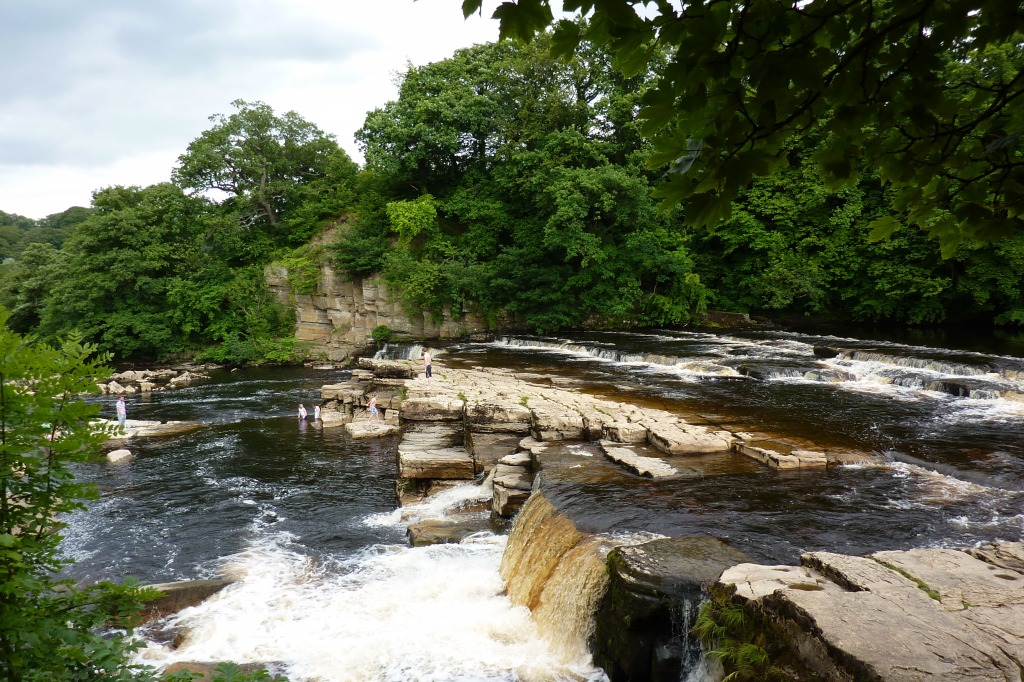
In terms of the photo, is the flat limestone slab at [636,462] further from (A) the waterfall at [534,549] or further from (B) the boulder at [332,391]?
(B) the boulder at [332,391]

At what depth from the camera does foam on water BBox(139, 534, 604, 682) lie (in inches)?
231

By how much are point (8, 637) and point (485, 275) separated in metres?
26.2

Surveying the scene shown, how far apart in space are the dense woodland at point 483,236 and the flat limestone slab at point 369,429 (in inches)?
530

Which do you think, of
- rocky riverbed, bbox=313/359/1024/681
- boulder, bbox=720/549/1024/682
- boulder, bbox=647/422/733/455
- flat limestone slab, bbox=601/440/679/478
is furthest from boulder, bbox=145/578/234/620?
boulder, bbox=647/422/733/455

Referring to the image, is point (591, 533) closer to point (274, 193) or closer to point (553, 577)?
point (553, 577)

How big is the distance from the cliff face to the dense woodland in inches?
27.2

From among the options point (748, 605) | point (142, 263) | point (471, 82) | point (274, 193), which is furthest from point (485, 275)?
point (748, 605)

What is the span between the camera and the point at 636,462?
8.48 meters

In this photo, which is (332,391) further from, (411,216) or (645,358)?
(411,216)

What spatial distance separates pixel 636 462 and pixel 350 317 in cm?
2439

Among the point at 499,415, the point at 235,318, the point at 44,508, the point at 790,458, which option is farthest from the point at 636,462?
the point at 235,318

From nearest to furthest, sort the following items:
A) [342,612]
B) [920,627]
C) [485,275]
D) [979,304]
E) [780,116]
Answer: [780,116] → [920,627] → [342,612] → [979,304] → [485,275]

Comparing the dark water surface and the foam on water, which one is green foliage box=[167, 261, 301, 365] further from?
the foam on water

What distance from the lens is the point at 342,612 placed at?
22.7ft
